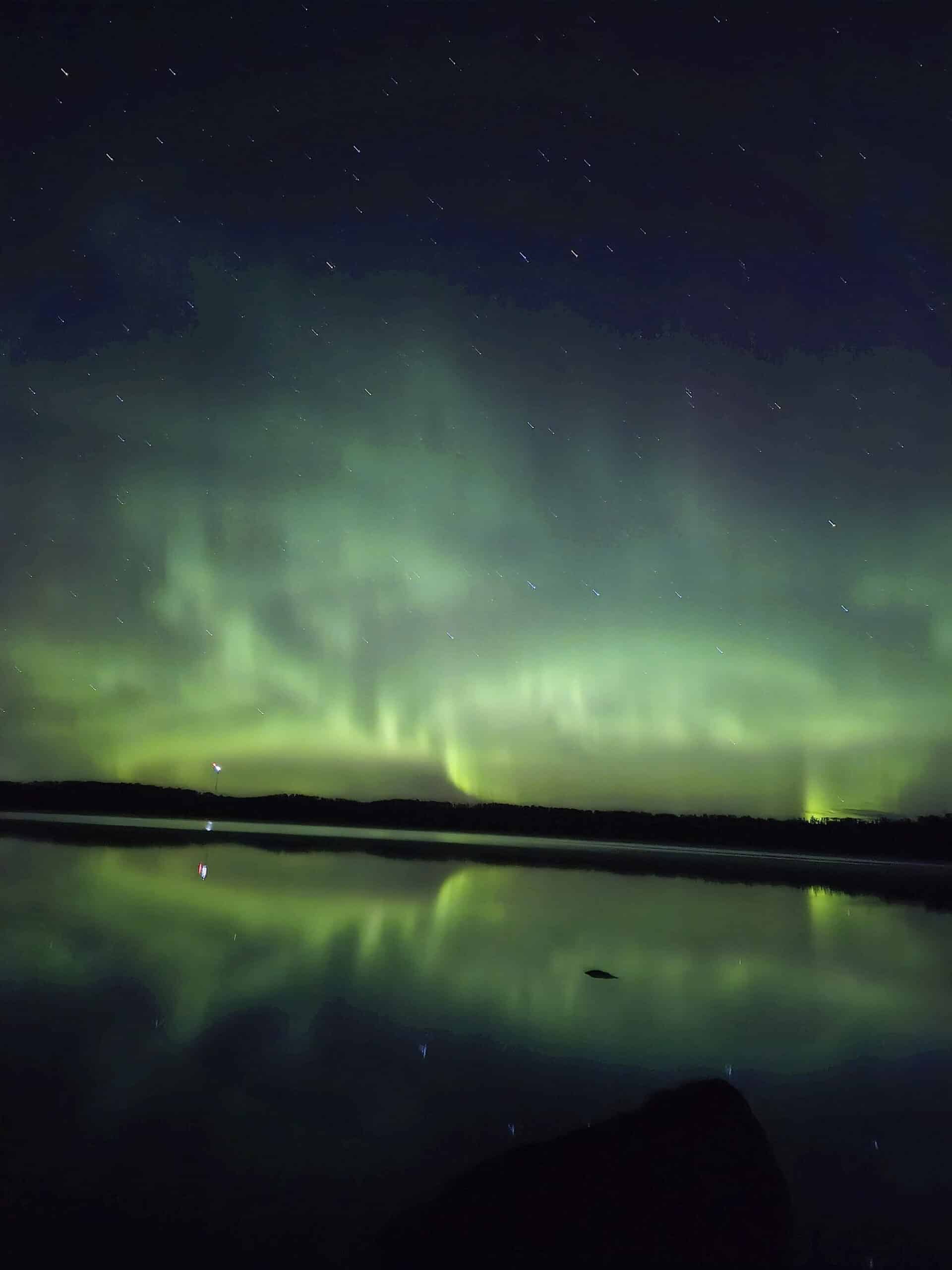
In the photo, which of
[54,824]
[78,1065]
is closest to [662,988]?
[78,1065]

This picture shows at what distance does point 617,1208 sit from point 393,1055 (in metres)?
6.15

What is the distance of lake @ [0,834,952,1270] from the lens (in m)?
8.20

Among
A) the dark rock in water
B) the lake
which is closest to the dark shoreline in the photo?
the lake

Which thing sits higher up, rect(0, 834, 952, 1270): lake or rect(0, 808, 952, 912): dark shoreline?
rect(0, 834, 952, 1270): lake

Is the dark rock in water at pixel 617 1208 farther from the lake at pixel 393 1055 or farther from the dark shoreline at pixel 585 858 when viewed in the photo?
the dark shoreline at pixel 585 858

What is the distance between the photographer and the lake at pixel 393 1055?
8.20 meters

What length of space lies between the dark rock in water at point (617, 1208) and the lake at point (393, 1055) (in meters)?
0.39

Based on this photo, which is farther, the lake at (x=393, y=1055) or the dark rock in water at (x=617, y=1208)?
the lake at (x=393, y=1055)

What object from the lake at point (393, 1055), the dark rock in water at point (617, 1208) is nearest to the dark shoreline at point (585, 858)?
the lake at point (393, 1055)

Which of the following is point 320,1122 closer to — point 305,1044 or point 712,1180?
point 305,1044

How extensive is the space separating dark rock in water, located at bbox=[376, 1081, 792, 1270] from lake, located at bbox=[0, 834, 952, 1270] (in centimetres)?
39

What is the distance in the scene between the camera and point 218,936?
21547 mm

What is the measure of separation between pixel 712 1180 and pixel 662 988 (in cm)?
1087

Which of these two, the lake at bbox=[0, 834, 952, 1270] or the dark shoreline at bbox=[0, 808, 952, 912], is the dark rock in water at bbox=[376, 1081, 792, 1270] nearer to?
the lake at bbox=[0, 834, 952, 1270]
